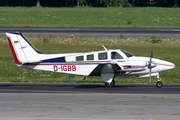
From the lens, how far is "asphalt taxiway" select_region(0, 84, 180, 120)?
12242mm

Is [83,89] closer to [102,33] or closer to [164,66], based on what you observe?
[164,66]

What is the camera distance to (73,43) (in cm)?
3709

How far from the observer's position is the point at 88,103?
14.6 meters

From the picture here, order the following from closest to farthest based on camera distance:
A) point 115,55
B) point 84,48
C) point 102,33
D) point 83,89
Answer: point 83,89 → point 115,55 → point 84,48 → point 102,33

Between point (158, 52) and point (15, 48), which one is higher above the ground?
point (15, 48)

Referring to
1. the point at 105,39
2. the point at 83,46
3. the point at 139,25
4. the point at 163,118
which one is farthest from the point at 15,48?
the point at 139,25

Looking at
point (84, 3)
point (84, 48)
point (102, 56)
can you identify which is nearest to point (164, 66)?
point (102, 56)

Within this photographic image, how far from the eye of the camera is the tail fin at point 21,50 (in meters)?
19.4

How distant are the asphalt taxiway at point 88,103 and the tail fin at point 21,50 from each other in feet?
5.87

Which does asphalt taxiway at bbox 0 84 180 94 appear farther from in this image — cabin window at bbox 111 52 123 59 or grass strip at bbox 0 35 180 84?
grass strip at bbox 0 35 180 84

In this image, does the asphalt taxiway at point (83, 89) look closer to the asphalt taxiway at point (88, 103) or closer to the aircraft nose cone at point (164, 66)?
the asphalt taxiway at point (88, 103)

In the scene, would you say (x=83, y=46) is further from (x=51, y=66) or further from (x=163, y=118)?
(x=163, y=118)

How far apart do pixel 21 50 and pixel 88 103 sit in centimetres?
708

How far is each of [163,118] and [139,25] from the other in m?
45.8
